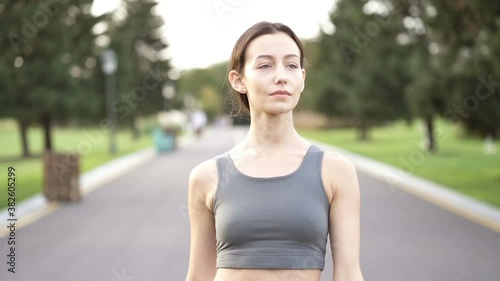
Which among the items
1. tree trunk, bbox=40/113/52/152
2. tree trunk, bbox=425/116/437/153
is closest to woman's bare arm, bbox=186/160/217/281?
tree trunk, bbox=40/113/52/152

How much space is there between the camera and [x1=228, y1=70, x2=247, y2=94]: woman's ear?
209 centimetres

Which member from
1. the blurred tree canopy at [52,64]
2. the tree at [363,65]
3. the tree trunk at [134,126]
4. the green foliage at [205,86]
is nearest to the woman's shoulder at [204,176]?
the blurred tree canopy at [52,64]

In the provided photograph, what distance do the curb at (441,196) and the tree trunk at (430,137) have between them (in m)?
12.0

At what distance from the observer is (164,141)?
40.3 metres

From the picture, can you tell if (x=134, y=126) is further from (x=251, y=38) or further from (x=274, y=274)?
(x=274, y=274)

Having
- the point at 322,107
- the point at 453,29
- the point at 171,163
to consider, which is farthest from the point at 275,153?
the point at 322,107

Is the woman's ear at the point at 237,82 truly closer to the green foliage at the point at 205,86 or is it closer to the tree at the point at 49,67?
the tree at the point at 49,67

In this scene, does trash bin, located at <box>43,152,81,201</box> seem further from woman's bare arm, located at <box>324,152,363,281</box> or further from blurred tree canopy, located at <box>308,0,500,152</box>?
woman's bare arm, located at <box>324,152,363,281</box>

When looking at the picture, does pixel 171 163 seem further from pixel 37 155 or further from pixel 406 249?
pixel 406 249

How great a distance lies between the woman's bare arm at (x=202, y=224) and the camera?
6.58 ft

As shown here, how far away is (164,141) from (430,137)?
1347 cm

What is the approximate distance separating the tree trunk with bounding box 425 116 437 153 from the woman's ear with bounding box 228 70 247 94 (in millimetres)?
35317

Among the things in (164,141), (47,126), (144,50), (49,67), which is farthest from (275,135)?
(144,50)

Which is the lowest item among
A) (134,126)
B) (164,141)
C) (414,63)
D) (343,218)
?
(134,126)
